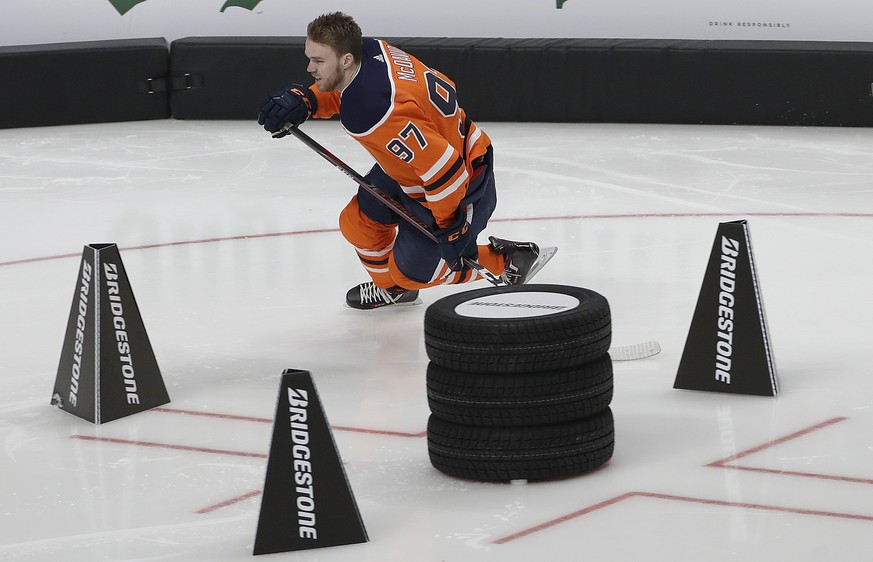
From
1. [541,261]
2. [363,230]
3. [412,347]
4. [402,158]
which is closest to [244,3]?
[541,261]

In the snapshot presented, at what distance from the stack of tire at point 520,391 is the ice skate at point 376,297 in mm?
1634

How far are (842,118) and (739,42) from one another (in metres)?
0.81

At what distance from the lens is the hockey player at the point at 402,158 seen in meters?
4.16

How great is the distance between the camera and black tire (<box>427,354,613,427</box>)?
3209 mm

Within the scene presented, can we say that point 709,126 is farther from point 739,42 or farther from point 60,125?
point 60,125

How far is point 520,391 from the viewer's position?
3203mm

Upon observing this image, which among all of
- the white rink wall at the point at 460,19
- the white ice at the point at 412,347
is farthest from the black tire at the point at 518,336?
the white rink wall at the point at 460,19

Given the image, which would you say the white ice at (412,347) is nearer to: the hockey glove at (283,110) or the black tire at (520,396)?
the black tire at (520,396)

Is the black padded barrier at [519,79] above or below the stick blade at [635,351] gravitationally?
above

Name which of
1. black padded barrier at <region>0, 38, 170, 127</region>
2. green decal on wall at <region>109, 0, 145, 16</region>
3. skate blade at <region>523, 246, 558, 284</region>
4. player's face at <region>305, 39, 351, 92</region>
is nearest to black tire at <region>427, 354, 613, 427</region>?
player's face at <region>305, 39, 351, 92</region>

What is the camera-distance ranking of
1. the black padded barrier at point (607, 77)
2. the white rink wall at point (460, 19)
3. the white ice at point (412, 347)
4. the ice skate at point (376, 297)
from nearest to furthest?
the white ice at point (412, 347) < the ice skate at point (376, 297) < the black padded barrier at point (607, 77) < the white rink wall at point (460, 19)

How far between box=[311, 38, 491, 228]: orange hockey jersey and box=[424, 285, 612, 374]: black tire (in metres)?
0.88

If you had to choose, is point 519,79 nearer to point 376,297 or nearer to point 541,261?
point 541,261

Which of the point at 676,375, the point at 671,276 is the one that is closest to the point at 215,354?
the point at 676,375
